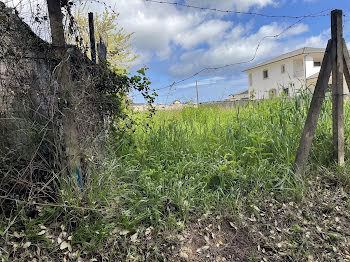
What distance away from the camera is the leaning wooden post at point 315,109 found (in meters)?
3.01

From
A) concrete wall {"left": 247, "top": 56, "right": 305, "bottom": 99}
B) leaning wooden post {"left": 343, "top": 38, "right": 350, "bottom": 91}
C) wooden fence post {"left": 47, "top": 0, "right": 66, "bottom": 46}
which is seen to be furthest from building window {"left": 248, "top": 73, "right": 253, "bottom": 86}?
wooden fence post {"left": 47, "top": 0, "right": 66, "bottom": 46}

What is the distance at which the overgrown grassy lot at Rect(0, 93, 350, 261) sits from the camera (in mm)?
2016

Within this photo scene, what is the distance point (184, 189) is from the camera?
8.52 ft

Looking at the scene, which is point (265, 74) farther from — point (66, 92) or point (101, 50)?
point (66, 92)

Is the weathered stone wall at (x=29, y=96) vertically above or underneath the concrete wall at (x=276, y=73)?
underneath

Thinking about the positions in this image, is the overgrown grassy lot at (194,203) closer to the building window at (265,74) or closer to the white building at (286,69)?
the white building at (286,69)

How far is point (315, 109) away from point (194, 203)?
6.41 ft

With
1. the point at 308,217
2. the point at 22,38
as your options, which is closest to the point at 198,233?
the point at 308,217

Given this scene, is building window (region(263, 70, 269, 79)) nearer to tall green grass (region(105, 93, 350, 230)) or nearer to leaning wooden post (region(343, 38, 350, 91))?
tall green grass (region(105, 93, 350, 230))

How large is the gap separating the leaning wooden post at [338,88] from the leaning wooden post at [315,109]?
0.26 feet

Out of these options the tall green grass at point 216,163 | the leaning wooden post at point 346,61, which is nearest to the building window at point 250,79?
the tall green grass at point 216,163

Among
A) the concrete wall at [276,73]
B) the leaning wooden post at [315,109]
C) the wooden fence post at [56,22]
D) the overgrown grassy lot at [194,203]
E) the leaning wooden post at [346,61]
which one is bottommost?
the overgrown grassy lot at [194,203]

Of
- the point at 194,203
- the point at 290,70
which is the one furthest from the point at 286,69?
the point at 194,203

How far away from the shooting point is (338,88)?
3135 mm
